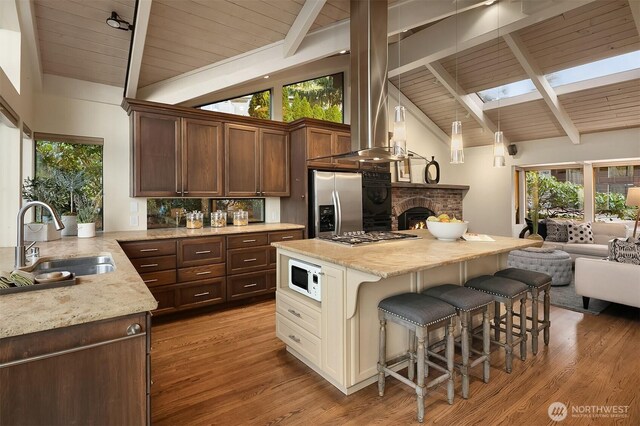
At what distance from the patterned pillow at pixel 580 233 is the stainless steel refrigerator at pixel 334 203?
409 centimetres

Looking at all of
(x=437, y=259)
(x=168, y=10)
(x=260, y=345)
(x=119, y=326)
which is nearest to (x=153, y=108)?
(x=168, y=10)

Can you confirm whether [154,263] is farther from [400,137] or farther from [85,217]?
[400,137]

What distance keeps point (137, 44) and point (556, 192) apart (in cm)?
748

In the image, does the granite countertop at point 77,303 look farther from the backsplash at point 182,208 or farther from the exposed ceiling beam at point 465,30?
the exposed ceiling beam at point 465,30

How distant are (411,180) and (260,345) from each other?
4.51 metres

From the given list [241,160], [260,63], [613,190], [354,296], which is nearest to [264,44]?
[260,63]

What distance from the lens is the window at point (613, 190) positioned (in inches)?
231

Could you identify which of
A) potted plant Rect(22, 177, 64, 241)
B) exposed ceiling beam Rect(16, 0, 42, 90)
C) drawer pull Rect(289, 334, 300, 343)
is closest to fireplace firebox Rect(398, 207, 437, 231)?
drawer pull Rect(289, 334, 300, 343)

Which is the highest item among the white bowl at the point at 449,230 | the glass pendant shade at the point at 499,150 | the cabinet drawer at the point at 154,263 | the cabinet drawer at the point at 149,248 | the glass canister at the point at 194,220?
the glass pendant shade at the point at 499,150

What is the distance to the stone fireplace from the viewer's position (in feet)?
19.2

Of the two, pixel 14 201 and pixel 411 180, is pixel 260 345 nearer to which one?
pixel 14 201

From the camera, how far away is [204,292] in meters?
3.61

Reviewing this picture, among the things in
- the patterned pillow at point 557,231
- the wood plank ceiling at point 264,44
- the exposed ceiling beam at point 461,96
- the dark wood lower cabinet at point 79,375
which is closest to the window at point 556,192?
the patterned pillow at point 557,231

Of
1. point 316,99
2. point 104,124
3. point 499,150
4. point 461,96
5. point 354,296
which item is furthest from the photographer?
point 461,96
